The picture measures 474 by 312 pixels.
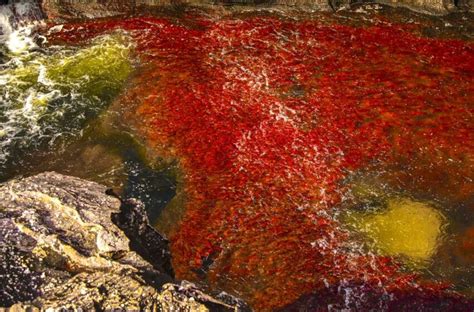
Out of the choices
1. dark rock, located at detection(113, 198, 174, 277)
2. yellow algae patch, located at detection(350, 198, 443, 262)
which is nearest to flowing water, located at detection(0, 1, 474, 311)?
yellow algae patch, located at detection(350, 198, 443, 262)

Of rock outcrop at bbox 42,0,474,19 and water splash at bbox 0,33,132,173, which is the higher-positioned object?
rock outcrop at bbox 42,0,474,19

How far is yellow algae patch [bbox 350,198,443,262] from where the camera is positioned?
10539 mm

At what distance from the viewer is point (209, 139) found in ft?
42.2

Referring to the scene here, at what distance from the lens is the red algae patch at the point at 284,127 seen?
33.3ft

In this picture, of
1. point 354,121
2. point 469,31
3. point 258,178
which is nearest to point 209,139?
point 258,178

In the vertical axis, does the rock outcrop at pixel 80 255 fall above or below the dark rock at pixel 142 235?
above

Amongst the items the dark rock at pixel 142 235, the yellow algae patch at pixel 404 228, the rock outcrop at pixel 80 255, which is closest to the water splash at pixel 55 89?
the rock outcrop at pixel 80 255

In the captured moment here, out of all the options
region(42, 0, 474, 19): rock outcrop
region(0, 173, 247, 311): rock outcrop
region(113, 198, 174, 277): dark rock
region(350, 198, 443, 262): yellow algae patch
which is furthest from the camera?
region(42, 0, 474, 19): rock outcrop

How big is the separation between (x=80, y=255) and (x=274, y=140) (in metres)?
6.69

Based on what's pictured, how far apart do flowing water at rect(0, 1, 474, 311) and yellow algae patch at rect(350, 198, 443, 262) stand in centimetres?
3

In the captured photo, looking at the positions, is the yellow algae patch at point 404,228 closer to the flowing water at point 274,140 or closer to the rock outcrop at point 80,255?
the flowing water at point 274,140

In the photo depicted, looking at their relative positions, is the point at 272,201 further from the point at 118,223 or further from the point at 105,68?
the point at 105,68

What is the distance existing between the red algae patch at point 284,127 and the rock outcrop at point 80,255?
6.98 ft

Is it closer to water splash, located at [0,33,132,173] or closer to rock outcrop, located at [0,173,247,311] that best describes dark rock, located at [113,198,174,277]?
rock outcrop, located at [0,173,247,311]
